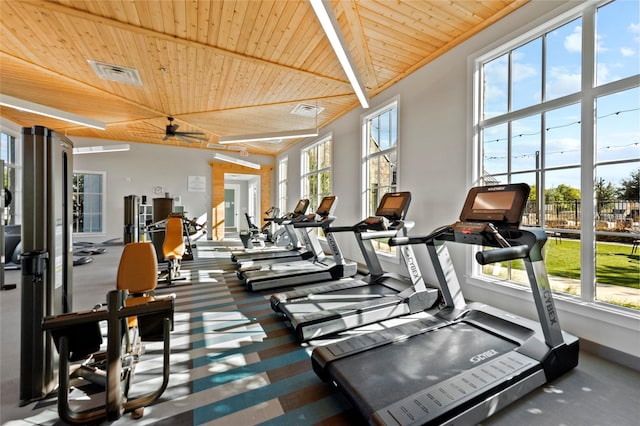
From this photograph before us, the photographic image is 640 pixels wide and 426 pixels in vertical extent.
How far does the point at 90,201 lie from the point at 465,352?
36.6 feet

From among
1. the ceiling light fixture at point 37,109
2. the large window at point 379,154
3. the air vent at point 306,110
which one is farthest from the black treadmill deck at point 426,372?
the ceiling light fixture at point 37,109

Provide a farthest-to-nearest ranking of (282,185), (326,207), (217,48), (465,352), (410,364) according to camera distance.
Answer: (282,185) < (326,207) < (217,48) < (465,352) < (410,364)

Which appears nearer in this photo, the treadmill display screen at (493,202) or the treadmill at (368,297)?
the treadmill display screen at (493,202)

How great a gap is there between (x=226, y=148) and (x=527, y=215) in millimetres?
9318

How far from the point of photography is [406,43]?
3721mm

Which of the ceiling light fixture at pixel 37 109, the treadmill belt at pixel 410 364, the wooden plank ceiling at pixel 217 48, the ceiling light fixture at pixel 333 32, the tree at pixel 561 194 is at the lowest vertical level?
the treadmill belt at pixel 410 364

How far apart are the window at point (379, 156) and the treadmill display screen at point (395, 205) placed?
0.99 meters

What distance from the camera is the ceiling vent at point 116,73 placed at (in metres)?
4.37

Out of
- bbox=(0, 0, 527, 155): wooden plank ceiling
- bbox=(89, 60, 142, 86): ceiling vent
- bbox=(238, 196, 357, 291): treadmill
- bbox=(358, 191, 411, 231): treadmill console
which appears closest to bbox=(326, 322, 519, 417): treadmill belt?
bbox=(358, 191, 411, 231): treadmill console

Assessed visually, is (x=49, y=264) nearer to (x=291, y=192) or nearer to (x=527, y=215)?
(x=527, y=215)

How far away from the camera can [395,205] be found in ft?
12.6

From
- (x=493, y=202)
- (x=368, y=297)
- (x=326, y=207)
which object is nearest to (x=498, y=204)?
(x=493, y=202)

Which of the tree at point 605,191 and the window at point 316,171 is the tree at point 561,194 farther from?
the window at point 316,171

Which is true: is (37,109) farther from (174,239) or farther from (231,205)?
(231,205)
